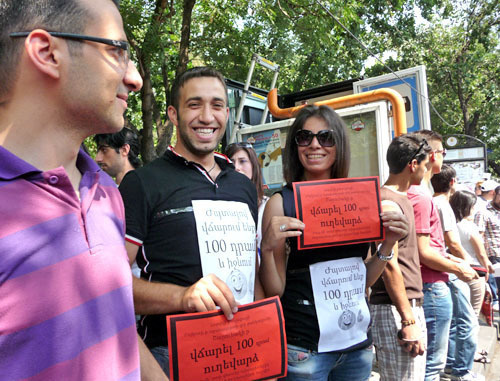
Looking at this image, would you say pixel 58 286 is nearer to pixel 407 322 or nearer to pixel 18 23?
pixel 18 23

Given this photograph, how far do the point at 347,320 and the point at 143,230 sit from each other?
3.27ft

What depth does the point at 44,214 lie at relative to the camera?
90 cm

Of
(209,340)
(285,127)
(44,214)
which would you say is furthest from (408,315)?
(285,127)

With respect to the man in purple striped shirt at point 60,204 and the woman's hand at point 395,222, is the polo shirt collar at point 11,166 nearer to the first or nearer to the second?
the man in purple striped shirt at point 60,204

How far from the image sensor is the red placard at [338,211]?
1.92 m

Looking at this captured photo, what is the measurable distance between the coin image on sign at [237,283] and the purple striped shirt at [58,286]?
0.74 m

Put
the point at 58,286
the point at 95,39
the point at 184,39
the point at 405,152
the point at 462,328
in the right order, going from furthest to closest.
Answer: the point at 184,39
the point at 462,328
the point at 405,152
the point at 95,39
the point at 58,286

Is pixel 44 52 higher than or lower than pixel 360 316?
higher

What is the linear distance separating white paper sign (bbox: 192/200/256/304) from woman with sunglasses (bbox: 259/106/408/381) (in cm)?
11

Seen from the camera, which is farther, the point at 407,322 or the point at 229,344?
the point at 407,322

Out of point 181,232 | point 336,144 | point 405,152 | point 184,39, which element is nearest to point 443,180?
point 405,152

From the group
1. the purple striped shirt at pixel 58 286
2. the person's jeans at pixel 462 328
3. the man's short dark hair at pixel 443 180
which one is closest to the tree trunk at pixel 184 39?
the man's short dark hair at pixel 443 180

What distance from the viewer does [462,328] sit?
14.5 feet

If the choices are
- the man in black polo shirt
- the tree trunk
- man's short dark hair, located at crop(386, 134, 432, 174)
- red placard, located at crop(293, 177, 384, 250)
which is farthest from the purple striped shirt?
the tree trunk
